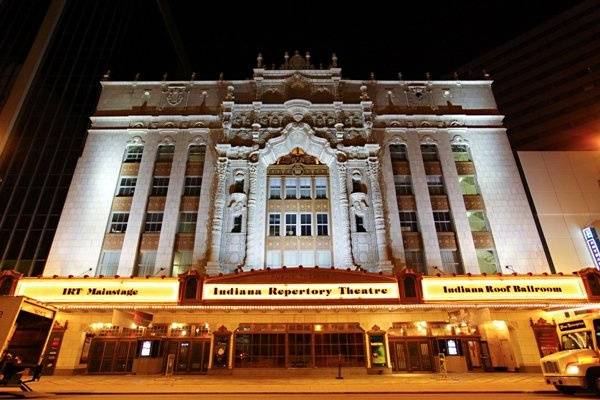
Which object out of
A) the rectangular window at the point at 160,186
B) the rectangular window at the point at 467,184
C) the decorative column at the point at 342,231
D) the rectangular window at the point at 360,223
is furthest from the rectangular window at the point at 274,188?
the rectangular window at the point at 467,184

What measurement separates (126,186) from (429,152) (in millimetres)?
27656

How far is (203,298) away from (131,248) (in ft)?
33.3

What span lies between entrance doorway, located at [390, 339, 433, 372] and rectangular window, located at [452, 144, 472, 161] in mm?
16974

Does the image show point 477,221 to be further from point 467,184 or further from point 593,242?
point 593,242

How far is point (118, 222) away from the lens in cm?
2853

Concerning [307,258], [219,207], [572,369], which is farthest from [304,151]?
[572,369]

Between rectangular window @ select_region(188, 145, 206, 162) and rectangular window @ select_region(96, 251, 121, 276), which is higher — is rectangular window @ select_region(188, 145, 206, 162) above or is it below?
above

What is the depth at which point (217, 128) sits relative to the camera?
3228cm

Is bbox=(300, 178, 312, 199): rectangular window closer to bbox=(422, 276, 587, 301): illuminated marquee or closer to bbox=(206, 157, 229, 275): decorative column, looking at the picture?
bbox=(206, 157, 229, 275): decorative column

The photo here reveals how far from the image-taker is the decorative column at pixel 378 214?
25.7 meters

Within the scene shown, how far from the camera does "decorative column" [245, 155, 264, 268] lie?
26.1m

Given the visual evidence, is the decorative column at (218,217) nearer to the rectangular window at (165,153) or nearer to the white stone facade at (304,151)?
the white stone facade at (304,151)

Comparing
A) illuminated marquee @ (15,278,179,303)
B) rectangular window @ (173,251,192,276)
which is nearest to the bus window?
illuminated marquee @ (15,278,179,303)

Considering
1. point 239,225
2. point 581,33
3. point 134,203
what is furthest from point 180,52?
point 581,33
